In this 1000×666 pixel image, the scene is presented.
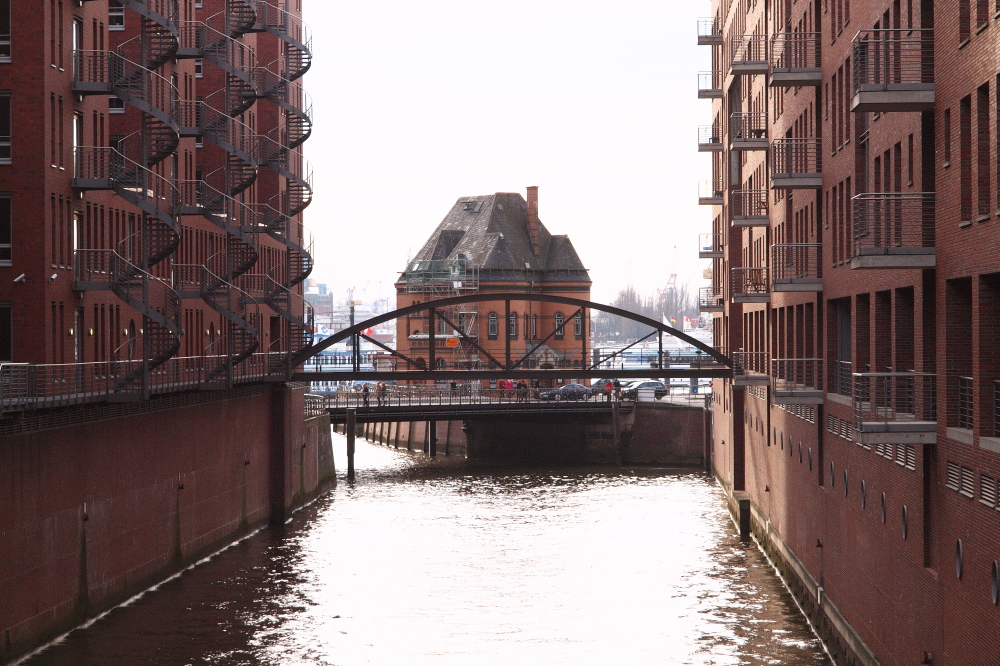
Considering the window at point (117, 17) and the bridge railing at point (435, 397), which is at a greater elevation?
the window at point (117, 17)

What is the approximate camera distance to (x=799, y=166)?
30625mm

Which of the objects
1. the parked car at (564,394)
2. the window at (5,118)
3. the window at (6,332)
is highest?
the window at (5,118)

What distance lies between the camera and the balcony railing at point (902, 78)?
1875 centimetres

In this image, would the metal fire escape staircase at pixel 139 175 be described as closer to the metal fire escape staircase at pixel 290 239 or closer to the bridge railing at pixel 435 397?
the metal fire escape staircase at pixel 290 239

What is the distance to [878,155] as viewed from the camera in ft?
75.6

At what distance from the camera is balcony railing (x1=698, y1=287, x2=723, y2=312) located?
5679cm

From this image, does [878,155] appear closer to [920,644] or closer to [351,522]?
[920,644]

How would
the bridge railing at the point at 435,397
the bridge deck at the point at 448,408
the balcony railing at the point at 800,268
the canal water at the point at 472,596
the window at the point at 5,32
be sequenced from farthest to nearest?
the bridge railing at the point at 435,397, the bridge deck at the point at 448,408, the balcony railing at the point at 800,268, the window at the point at 5,32, the canal water at the point at 472,596

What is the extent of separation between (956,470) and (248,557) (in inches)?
904

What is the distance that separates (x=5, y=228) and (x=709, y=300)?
35.2m

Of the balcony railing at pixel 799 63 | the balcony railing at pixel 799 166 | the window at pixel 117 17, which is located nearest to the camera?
the balcony railing at pixel 799 63

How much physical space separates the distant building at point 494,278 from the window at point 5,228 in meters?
55.6

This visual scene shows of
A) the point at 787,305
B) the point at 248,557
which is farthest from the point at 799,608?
the point at 248,557

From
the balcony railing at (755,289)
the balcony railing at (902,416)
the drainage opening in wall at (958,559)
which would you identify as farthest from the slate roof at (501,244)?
the drainage opening in wall at (958,559)
